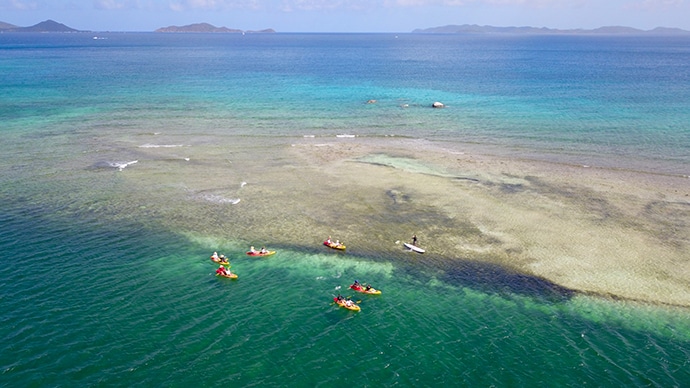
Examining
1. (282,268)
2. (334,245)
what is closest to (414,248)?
(334,245)

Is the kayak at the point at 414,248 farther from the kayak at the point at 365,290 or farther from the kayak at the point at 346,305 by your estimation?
the kayak at the point at 346,305

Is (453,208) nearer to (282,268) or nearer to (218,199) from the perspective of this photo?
(282,268)

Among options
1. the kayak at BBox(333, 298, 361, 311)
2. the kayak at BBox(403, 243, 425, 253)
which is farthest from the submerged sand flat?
the kayak at BBox(333, 298, 361, 311)

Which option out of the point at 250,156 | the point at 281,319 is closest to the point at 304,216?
the point at 281,319

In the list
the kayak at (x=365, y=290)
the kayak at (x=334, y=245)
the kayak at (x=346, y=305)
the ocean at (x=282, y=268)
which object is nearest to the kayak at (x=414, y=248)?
the ocean at (x=282, y=268)

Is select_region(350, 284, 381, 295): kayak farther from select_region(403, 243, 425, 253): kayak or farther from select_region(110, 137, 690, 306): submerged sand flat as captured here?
select_region(403, 243, 425, 253): kayak
